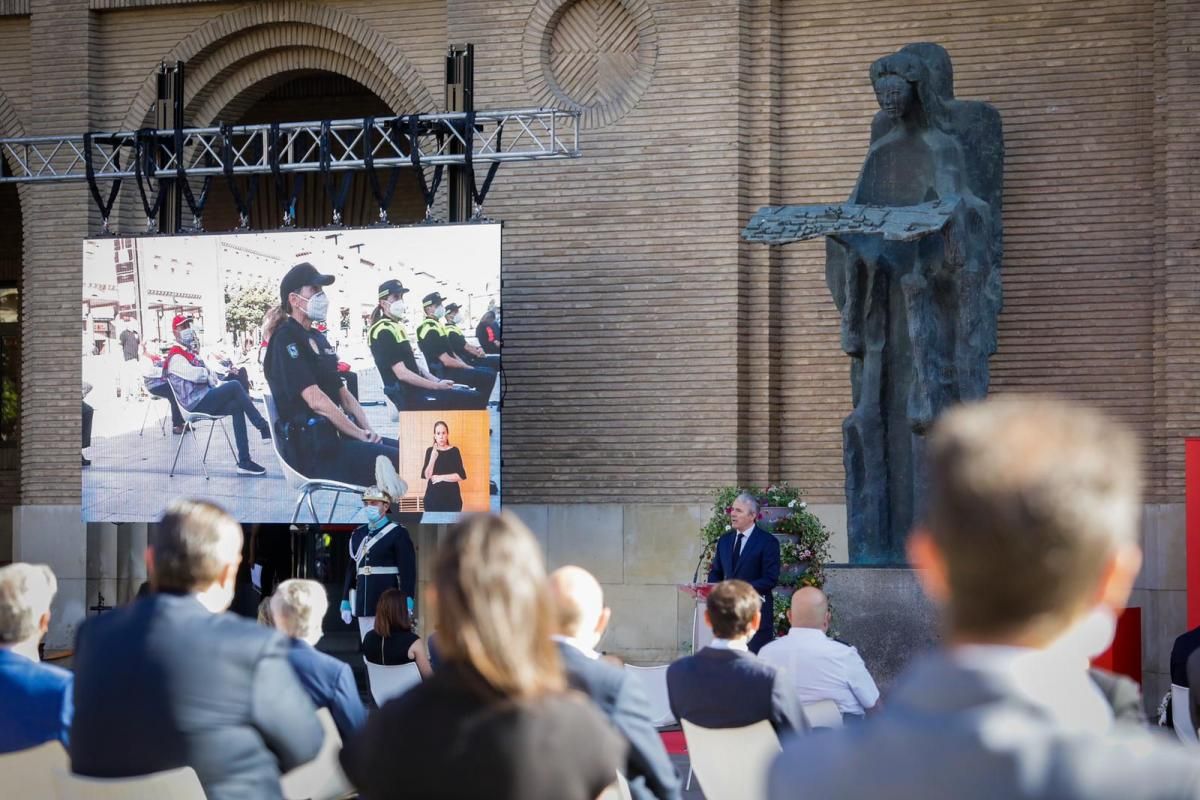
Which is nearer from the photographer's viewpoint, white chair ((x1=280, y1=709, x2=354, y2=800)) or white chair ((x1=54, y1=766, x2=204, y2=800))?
white chair ((x1=54, y1=766, x2=204, y2=800))

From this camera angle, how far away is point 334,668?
4.45 m

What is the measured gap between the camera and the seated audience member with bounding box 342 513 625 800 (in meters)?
2.37

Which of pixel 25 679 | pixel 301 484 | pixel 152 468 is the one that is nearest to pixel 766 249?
pixel 301 484

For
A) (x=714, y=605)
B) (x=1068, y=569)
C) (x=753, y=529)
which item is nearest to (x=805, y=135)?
(x=753, y=529)

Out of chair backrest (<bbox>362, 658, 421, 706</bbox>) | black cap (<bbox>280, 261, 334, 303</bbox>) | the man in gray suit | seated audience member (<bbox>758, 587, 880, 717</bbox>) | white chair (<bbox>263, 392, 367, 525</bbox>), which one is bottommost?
chair backrest (<bbox>362, 658, 421, 706</bbox>)

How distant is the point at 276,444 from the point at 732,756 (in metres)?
8.99

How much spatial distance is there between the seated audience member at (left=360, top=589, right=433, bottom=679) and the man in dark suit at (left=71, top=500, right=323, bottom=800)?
15.1ft

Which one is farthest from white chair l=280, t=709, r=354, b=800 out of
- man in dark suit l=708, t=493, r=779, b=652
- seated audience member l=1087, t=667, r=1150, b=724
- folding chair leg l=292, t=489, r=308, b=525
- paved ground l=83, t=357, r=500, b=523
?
paved ground l=83, t=357, r=500, b=523

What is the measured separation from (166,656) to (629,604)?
10756 millimetres

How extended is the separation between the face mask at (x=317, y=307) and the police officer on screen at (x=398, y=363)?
17.0 inches

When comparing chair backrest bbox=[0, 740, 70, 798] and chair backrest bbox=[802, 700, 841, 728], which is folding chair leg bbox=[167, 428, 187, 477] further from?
chair backrest bbox=[0, 740, 70, 798]

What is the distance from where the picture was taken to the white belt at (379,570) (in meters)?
10.8

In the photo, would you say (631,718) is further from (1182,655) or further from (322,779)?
(1182,655)

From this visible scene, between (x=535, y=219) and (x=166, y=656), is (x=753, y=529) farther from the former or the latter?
(x=166, y=656)
